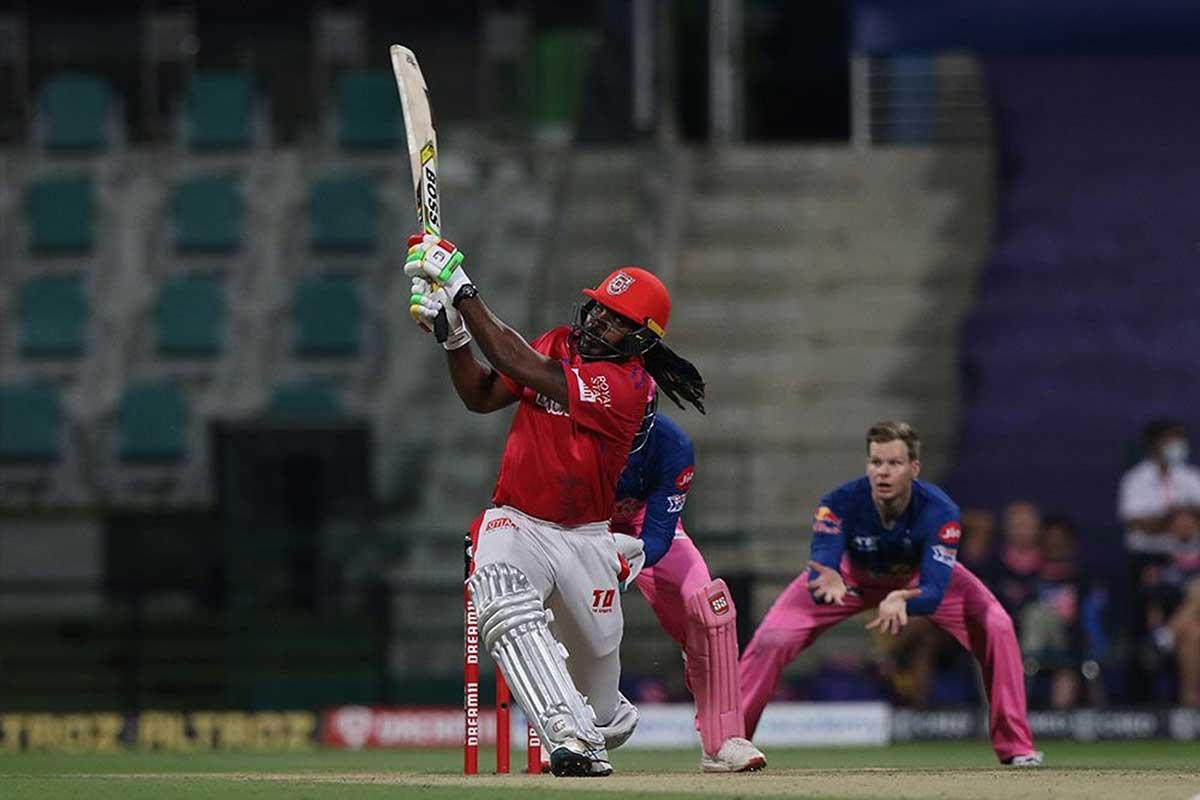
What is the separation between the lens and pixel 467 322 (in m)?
9.18

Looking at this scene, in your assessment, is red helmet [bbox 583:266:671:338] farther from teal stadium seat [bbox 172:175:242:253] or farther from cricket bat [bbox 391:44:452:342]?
teal stadium seat [bbox 172:175:242:253]

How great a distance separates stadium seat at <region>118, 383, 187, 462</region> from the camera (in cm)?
1989

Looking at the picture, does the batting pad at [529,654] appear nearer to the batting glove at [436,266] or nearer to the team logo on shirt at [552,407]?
the team logo on shirt at [552,407]

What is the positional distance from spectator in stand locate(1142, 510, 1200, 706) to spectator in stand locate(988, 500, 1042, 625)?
0.74m

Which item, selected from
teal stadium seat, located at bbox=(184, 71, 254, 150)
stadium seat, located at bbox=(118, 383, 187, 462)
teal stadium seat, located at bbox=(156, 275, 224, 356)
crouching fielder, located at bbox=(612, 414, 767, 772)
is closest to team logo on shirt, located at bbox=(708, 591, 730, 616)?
crouching fielder, located at bbox=(612, 414, 767, 772)

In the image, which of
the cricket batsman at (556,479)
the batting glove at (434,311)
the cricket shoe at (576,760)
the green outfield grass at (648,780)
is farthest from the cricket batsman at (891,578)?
the batting glove at (434,311)

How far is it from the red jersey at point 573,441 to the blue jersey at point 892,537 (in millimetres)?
1989

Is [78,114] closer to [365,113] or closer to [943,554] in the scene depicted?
[365,113]

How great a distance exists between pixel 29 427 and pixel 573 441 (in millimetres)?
11421

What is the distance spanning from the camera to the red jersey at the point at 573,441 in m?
9.34

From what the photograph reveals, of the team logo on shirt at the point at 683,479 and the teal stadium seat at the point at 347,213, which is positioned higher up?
the teal stadium seat at the point at 347,213

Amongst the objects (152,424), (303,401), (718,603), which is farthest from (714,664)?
(152,424)

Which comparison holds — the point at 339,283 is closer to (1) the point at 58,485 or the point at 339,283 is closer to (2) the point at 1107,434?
(1) the point at 58,485

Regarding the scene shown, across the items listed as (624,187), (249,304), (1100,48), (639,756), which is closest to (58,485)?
(249,304)
